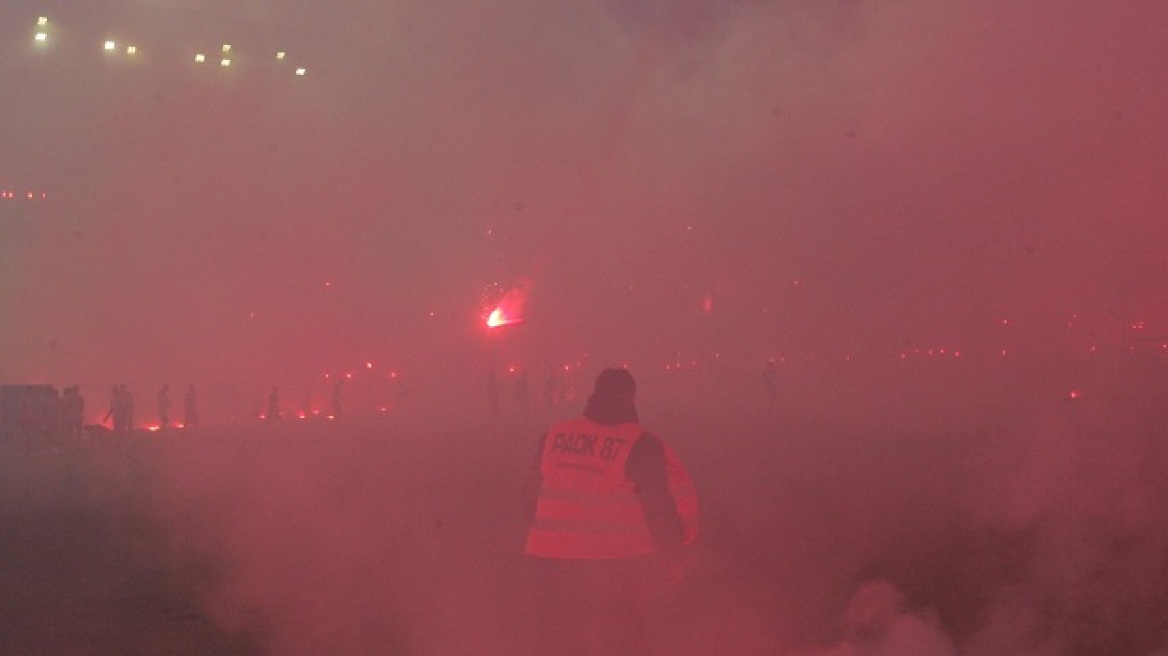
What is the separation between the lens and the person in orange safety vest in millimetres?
4914

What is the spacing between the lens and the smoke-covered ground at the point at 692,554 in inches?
289

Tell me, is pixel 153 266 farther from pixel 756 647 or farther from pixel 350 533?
pixel 756 647

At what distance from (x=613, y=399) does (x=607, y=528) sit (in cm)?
50

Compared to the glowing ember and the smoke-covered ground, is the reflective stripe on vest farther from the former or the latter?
the glowing ember

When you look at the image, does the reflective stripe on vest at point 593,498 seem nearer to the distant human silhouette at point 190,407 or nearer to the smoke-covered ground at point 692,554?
the smoke-covered ground at point 692,554

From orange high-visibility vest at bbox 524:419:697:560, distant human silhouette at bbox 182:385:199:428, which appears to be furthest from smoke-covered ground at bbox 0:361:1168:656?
distant human silhouette at bbox 182:385:199:428

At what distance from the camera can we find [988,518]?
11.7 m

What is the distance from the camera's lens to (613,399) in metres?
4.98

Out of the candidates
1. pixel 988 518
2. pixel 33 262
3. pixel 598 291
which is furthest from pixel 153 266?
pixel 988 518

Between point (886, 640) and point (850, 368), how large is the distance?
66.2 metres

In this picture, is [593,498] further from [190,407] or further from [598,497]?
[190,407]

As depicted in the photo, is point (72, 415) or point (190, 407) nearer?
point (72, 415)

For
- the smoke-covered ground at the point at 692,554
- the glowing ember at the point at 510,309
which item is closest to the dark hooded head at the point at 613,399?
the smoke-covered ground at the point at 692,554

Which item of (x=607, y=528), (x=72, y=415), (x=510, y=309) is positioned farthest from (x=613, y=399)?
(x=510, y=309)
